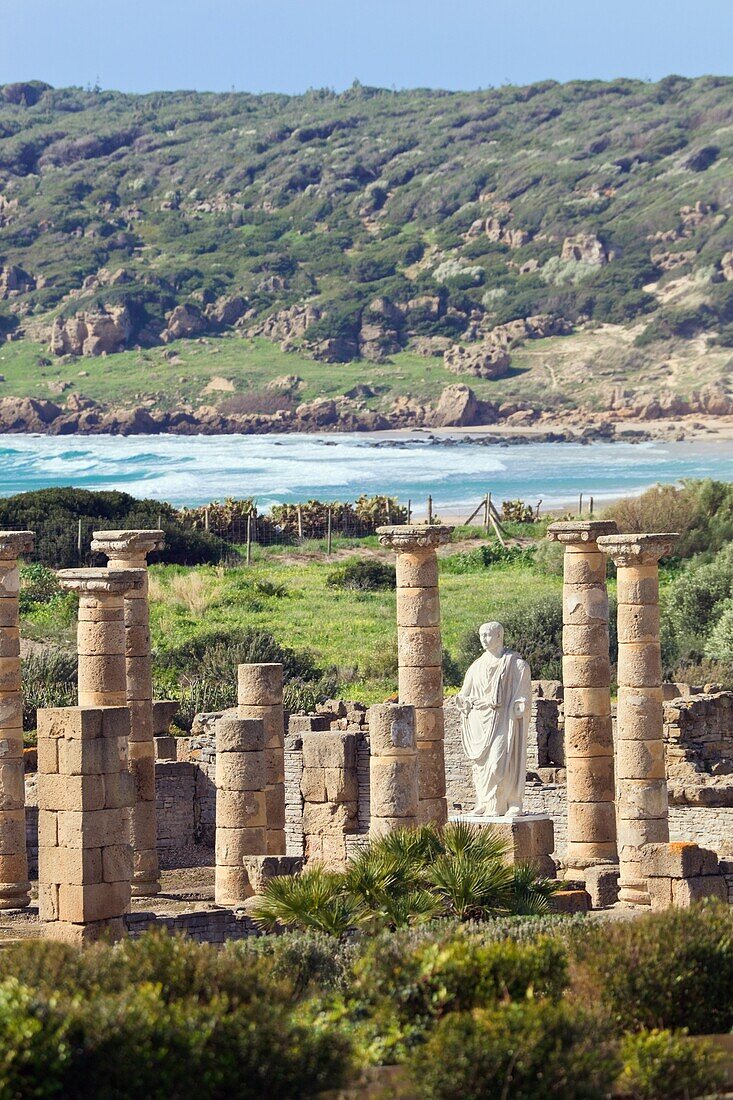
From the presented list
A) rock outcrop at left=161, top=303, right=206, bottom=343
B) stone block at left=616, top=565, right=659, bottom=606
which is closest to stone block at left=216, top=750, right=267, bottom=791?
stone block at left=616, top=565, right=659, bottom=606

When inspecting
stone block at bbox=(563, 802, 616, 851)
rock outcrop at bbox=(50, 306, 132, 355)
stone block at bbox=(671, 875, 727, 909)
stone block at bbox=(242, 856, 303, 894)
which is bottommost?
stone block at bbox=(671, 875, 727, 909)

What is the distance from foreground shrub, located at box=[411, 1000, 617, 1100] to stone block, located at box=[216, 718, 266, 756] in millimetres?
10681

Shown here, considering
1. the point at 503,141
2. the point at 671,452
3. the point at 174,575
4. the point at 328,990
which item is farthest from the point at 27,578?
the point at 503,141

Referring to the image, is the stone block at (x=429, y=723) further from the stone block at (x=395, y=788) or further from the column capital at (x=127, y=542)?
the column capital at (x=127, y=542)

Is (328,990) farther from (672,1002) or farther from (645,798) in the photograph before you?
(645,798)

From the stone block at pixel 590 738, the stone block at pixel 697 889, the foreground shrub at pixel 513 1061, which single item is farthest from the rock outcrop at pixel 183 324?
the foreground shrub at pixel 513 1061

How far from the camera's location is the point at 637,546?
24016 millimetres

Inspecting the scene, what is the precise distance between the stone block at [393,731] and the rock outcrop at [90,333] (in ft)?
373

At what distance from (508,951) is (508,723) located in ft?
25.6

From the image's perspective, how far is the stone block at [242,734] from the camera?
23.8 metres

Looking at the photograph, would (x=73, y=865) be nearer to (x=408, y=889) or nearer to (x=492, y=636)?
(x=408, y=889)

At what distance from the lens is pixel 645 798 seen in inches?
949

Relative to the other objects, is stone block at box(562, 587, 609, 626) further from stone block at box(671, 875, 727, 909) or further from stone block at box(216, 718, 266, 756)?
stone block at box(671, 875, 727, 909)

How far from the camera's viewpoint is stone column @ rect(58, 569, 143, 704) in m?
24.3
